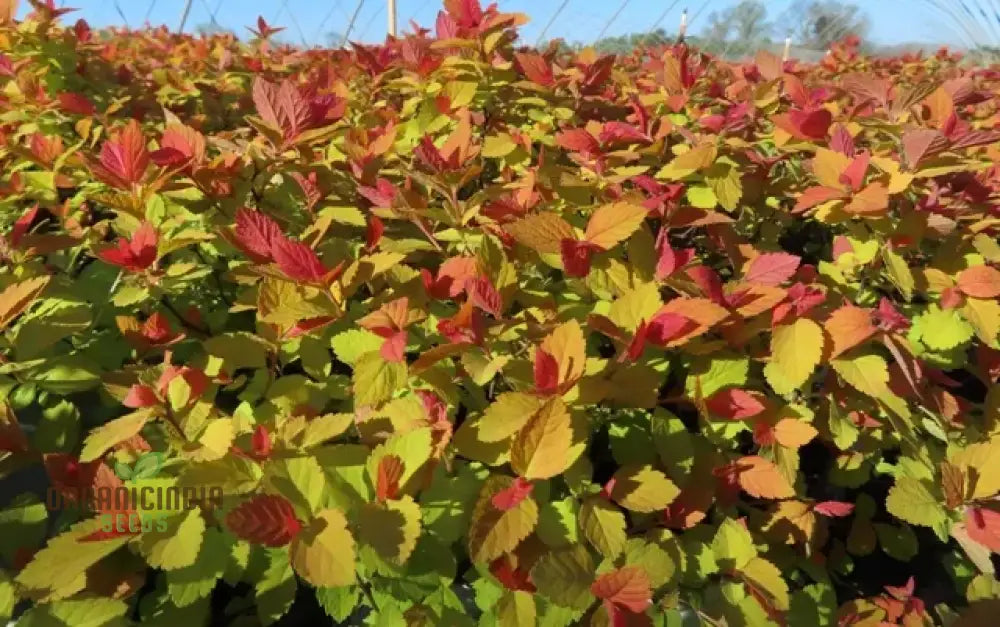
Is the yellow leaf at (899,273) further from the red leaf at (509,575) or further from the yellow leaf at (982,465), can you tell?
the red leaf at (509,575)

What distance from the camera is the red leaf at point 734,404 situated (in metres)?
0.94

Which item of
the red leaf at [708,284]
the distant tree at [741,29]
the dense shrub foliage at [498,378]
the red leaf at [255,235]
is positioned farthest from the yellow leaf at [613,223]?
the distant tree at [741,29]

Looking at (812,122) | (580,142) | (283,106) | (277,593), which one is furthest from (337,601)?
(812,122)

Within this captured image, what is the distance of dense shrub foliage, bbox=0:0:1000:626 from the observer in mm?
775

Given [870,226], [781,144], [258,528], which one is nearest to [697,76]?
[781,144]

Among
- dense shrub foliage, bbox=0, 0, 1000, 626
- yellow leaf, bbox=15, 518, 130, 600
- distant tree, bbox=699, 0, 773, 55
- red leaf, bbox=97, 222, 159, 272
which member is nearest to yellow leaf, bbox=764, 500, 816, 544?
dense shrub foliage, bbox=0, 0, 1000, 626

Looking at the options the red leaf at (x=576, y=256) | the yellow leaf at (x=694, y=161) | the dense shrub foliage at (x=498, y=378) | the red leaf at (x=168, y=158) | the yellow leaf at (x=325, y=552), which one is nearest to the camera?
the yellow leaf at (x=325, y=552)

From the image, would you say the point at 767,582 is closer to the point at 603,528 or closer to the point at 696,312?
the point at 603,528

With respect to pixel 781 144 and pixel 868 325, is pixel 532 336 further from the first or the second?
pixel 781 144

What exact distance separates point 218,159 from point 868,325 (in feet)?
3.46

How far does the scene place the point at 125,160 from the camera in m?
1.10

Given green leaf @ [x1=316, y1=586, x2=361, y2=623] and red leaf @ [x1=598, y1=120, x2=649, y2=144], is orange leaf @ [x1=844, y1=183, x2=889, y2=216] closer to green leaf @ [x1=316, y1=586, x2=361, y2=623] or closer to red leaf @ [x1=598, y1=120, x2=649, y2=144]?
red leaf @ [x1=598, y1=120, x2=649, y2=144]

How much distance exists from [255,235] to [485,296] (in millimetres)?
320

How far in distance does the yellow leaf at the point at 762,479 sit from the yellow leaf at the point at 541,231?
0.41m
